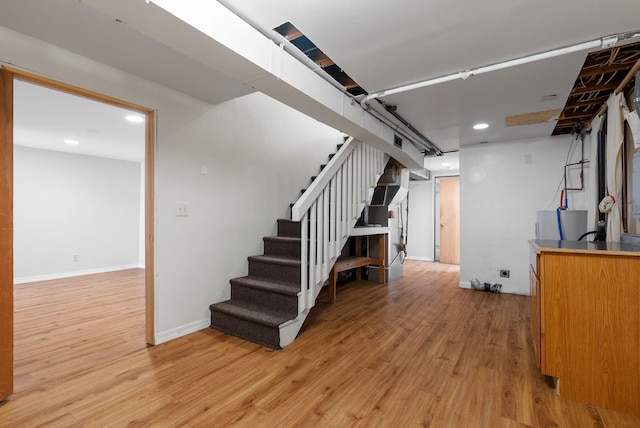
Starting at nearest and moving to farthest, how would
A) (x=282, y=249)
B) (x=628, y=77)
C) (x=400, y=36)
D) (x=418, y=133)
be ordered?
(x=400, y=36), (x=628, y=77), (x=282, y=249), (x=418, y=133)

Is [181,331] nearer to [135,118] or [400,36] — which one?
[135,118]

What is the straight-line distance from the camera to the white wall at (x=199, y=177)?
7.11 ft

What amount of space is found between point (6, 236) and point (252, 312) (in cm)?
174

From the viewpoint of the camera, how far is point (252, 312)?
8.74 ft

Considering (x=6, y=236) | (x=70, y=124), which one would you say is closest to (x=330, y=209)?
(x=6, y=236)

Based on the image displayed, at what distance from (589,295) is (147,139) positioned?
3.41m

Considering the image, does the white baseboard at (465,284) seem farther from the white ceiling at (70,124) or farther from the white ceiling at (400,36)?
the white ceiling at (70,124)

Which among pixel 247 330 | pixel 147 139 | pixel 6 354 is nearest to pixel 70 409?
pixel 6 354

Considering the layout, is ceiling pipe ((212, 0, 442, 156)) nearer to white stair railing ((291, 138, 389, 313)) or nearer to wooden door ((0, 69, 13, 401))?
white stair railing ((291, 138, 389, 313))

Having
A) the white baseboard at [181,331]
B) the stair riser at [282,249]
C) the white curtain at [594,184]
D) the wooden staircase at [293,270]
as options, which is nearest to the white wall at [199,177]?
the white baseboard at [181,331]

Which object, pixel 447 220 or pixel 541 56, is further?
pixel 447 220

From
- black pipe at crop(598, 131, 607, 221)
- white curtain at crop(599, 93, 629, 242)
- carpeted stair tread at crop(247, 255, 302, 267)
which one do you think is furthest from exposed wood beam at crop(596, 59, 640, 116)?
carpeted stair tread at crop(247, 255, 302, 267)

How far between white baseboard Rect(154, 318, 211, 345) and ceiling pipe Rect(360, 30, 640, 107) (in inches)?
107

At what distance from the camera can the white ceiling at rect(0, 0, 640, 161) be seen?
62.3 inches
